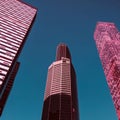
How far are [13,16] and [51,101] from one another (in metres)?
90.2

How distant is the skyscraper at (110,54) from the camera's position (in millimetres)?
65944

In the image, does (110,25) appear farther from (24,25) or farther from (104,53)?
(24,25)

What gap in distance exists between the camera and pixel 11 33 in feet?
167

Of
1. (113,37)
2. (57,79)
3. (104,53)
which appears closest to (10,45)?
(104,53)

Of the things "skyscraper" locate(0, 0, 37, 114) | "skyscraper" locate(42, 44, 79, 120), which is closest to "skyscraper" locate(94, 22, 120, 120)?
"skyscraper" locate(0, 0, 37, 114)

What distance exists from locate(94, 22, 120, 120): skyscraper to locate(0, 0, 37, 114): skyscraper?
125 ft

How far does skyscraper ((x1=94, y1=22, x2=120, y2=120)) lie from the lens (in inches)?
2596

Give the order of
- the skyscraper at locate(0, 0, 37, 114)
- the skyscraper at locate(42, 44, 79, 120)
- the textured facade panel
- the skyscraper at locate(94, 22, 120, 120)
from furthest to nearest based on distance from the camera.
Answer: the skyscraper at locate(42, 44, 79, 120) < the skyscraper at locate(94, 22, 120, 120) < the textured facade panel < the skyscraper at locate(0, 0, 37, 114)

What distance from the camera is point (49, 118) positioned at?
119562 mm

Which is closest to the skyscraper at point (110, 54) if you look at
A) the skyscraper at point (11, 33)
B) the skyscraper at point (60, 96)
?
the skyscraper at point (11, 33)

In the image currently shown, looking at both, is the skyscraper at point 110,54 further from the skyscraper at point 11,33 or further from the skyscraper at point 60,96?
the skyscraper at point 60,96

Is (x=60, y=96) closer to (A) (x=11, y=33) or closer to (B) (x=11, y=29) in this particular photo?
(B) (x=11, y=29)

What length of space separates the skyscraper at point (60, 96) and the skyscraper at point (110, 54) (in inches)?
2279

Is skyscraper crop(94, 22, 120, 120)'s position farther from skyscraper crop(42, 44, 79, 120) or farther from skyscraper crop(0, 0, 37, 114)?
skyscraper crop(42, 44, 79, 120)
